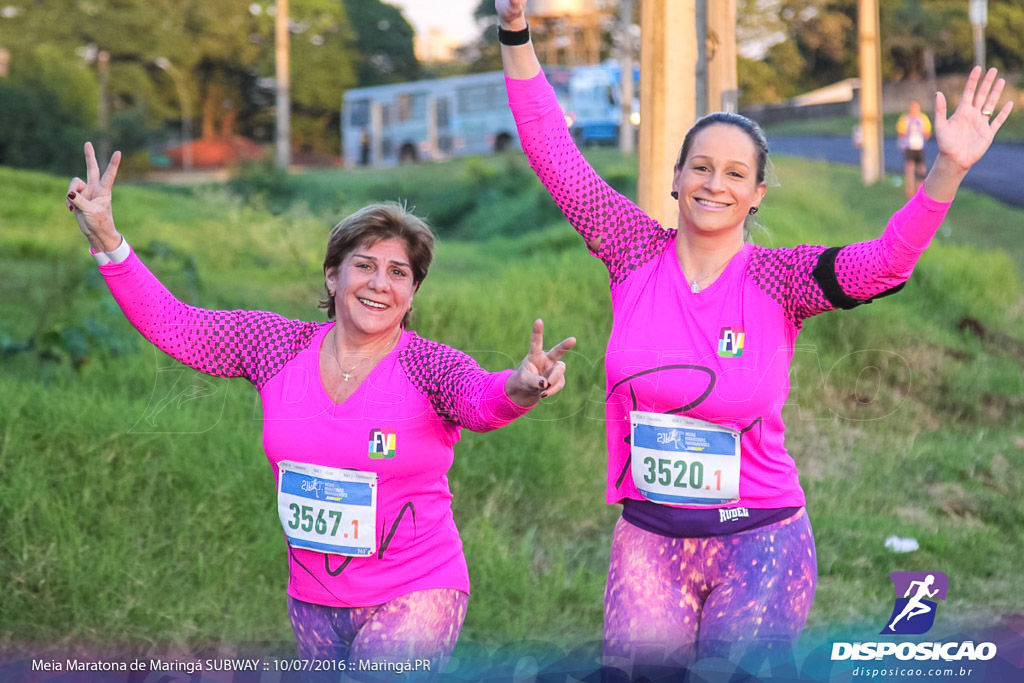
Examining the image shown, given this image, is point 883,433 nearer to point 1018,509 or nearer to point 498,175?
point 1018,509

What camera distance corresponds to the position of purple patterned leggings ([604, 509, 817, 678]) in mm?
2807

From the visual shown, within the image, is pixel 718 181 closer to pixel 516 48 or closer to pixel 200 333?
pixel 516 48

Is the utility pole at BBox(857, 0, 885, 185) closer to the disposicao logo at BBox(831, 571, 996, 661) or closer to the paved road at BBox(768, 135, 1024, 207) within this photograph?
the paved road at BBox(768, 135, 1024, 207)

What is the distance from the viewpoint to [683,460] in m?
2.88

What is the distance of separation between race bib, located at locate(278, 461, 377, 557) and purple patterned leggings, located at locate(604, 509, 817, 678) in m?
0.62

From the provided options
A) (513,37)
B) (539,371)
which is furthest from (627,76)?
(539,371)

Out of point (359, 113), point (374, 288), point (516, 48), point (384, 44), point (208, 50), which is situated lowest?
point (374, 288)

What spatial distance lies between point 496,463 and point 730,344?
3276 mm

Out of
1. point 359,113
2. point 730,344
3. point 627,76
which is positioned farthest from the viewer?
point 359,113

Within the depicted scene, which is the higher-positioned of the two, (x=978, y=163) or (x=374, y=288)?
(x=978, y=163)

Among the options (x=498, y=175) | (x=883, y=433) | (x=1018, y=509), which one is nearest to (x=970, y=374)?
(x=883, y=433)

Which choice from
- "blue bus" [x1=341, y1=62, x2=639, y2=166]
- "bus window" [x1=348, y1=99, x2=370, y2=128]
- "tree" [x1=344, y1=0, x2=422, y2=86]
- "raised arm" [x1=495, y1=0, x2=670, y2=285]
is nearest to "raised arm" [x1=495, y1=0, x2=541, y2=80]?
"raised arm" [x1=495, y1=0, x2=670, y2=285]

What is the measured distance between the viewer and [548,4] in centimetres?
697

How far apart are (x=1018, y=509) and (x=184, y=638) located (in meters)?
4.31
